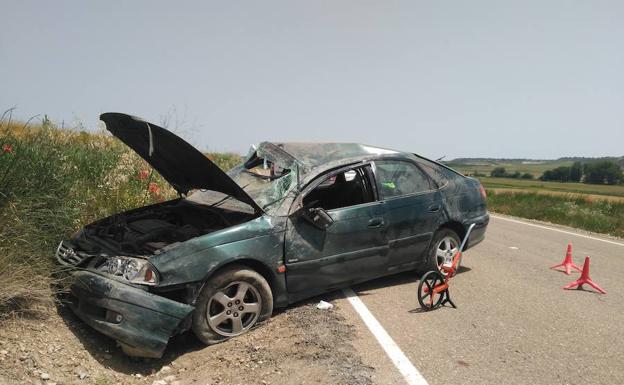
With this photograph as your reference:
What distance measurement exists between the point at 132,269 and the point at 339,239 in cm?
213

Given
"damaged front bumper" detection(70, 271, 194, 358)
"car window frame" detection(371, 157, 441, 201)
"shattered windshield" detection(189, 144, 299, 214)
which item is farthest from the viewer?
"car window frame" detection(371, 157, 441, 201)

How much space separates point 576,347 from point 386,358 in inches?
71.7

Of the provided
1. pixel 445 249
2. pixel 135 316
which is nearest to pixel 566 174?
pixel 445 249

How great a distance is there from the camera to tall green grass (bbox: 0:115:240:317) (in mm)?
4242

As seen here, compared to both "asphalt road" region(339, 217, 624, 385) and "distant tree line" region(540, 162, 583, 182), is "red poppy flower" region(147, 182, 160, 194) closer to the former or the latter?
"asphalt road" region(339, 217, 624, 385)

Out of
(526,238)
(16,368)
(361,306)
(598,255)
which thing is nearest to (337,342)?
(361,306)

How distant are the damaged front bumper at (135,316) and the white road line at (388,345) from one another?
68.0 inches

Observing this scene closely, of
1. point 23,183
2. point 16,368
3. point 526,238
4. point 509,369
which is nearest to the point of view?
point 16,368

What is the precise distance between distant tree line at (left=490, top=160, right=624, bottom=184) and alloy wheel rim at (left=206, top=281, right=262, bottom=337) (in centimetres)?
6115

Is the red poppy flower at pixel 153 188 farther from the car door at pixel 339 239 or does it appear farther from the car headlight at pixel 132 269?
the car headlight at pixel 132 269

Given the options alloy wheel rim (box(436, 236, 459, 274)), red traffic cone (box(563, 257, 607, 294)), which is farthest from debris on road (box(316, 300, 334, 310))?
red traffic cone (box(563, 257, 607, 294))

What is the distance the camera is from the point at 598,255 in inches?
369

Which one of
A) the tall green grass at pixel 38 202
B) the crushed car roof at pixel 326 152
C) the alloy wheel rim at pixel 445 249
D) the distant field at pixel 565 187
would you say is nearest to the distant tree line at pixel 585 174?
the distant field at pixel 565 187

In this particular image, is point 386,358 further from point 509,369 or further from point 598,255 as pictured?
point 598,255
